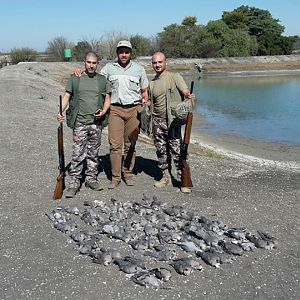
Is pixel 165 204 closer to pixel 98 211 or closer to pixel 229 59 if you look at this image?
pixel 98 211

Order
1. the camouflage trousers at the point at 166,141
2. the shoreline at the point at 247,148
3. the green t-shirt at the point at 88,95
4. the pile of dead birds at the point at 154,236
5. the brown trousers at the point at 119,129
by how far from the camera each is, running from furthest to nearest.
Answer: the shoreline at the point at 247,148, the camouflage trousers at the point at 166,141, the brown trousers at the point at 119,129, the green t-shirt at the point at 88,95, the pile of dead birds at the point at 154,236

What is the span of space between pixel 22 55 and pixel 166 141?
62.3m

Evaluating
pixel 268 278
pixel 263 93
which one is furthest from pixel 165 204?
pixel 263 93

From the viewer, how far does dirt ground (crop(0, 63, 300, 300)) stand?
468 centimetres

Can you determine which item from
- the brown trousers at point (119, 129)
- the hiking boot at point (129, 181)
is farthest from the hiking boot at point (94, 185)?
the hiking boot at point (129, 181)

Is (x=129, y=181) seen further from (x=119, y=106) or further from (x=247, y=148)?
(x=247, y=148)

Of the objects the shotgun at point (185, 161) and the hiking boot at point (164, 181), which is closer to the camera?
the shotgun at point (185, 161)

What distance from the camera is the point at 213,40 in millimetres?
90250

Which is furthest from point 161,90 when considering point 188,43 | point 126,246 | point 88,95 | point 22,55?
point 188,43

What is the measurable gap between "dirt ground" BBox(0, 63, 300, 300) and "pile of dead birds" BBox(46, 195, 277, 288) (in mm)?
104

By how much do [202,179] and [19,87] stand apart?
62.3 ft

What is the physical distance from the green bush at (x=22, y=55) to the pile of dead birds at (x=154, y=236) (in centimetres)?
6243

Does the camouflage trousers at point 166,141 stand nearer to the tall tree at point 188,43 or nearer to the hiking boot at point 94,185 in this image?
the hiking boot at point 94,185

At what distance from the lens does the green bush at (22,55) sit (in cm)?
6512
